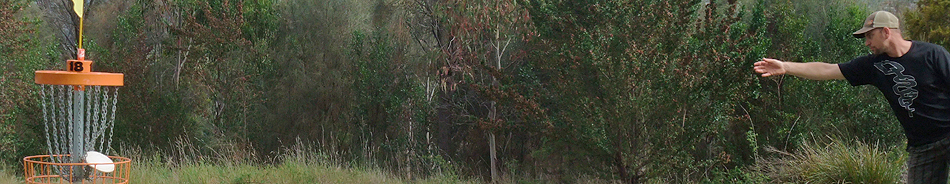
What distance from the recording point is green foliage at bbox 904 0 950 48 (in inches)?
630

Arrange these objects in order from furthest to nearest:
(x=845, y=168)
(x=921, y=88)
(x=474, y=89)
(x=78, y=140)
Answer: (x=474, y=89) → (x=845, y=168) → (x=78, y=140) → (x=921, y=88)

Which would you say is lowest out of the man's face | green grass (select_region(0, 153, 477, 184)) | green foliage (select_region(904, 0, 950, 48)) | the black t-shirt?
green grass (select_region(0, 153, 477, 184))

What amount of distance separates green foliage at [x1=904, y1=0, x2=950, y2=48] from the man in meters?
12.8

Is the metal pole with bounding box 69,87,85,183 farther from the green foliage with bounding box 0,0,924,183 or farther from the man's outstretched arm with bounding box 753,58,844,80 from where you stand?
the man's outstretched arm with bounding box 753,58,844,80

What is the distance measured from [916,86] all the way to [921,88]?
23mm

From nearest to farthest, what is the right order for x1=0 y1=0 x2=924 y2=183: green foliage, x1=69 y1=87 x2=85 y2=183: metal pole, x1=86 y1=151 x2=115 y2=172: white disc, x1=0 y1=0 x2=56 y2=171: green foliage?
x1=69 y1=87 x2=85 y2=183: metal pole, x1=86 y1=151 x2=115 y2=172: white disc, x1=0 y1=0 x2=924 y2=183: green foliage, x1=0 y1=0 x2=56 y2=171: green foliage

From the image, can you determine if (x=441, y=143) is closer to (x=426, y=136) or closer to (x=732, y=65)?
(x=426, y=136)

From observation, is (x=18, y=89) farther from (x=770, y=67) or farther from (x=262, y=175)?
(x=770, y=67)

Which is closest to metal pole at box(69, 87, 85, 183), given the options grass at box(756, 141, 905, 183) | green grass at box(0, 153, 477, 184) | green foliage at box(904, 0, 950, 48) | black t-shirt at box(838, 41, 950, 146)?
green grass at box(0, 153, 477, 184)

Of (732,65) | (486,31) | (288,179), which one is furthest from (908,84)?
(486,31)

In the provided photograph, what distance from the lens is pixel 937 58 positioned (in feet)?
13.5

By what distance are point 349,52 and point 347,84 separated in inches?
52.0

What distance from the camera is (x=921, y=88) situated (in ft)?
13.6

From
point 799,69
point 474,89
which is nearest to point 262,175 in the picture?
point 474,89
